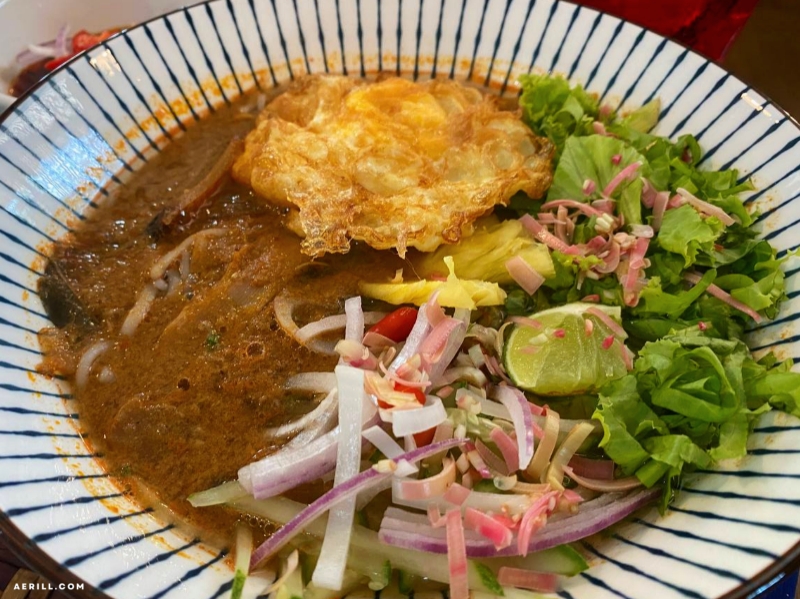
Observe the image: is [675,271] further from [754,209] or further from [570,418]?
[570,418]

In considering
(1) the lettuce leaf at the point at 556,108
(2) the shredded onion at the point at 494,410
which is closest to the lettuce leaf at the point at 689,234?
(1) the lettuce leaf at the point at 556,108

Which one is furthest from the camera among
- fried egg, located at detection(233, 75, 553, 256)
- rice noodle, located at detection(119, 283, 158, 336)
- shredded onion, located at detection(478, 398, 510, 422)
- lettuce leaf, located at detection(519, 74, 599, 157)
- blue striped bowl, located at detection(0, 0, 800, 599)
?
lettuce leaf, located at detection(519, 74, 599, 157)

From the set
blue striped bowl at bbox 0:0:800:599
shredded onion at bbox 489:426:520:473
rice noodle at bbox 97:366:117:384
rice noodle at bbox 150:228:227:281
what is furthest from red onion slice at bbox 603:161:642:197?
rice noodle at bbox 97:366:117:384

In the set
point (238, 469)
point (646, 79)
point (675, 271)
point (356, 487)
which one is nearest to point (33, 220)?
point (238, 469)

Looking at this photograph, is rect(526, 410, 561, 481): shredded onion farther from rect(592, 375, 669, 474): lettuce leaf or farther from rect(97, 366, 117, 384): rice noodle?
rect(97, 366, 117, 384): rice noodle

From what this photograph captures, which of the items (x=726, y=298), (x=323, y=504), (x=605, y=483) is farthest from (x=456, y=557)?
(x=726, y=298)

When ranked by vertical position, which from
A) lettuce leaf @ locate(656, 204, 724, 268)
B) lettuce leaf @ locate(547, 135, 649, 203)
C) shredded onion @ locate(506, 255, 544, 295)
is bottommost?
shredded onion @ locate(506, 255, 544, 295)

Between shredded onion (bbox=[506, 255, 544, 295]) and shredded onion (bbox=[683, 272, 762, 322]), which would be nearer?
shredded onion (bbox=[683, 272, 762, 322])
